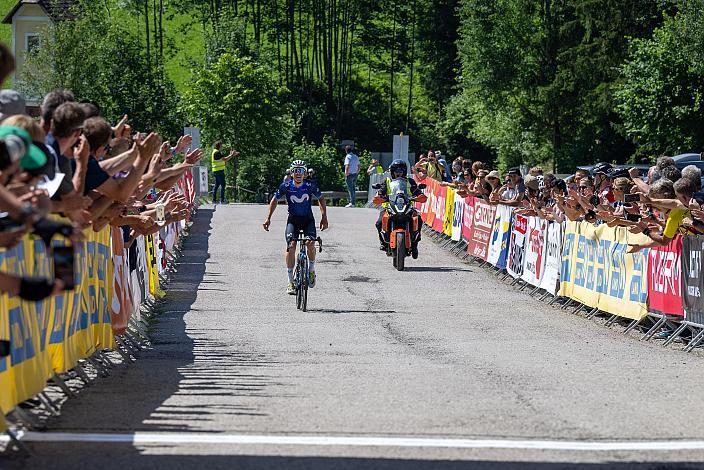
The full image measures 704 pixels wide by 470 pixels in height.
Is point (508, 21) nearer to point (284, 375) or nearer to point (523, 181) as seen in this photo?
point (523, 181)

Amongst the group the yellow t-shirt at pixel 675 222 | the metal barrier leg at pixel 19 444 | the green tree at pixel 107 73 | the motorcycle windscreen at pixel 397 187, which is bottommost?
the metal barrier leg at pixel 19 444

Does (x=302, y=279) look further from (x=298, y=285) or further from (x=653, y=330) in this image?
(x=653, y=330)

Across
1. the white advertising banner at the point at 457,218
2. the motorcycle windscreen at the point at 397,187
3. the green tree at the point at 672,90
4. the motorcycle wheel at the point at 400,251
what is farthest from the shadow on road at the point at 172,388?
the green tree at the point at 672,90

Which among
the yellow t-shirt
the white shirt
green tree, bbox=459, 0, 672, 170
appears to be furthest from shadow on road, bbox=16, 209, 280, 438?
green tree, bbox=459, 0, 672, 170

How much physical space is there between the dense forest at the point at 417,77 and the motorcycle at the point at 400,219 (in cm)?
2481

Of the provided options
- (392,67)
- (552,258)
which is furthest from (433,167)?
(392,67)

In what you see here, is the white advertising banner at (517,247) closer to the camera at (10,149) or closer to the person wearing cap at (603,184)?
the person wearing cap at (603,184)

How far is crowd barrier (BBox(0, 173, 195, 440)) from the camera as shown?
7582 millimetres

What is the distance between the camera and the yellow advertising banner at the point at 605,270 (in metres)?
15.2

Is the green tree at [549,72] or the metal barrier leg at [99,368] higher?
the green tree at [549,72]

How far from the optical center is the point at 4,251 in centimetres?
747

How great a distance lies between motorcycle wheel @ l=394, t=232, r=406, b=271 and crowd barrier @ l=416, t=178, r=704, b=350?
5.43 feet

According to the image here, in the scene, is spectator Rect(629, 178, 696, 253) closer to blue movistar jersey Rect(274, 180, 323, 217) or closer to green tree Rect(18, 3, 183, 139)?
blue movistar jersey Rect(274, 180, 323, 217)

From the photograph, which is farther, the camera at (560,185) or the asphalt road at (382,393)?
the camera at (560,185)
